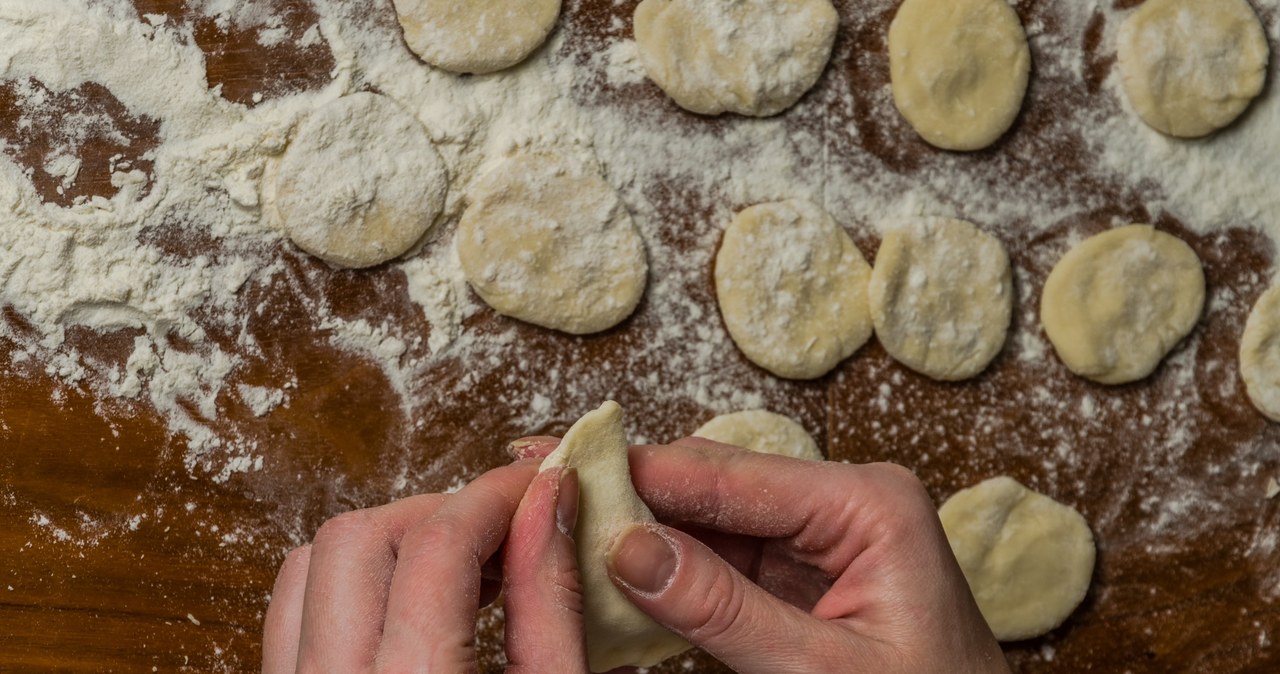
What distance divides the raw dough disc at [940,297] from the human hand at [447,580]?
0.66m

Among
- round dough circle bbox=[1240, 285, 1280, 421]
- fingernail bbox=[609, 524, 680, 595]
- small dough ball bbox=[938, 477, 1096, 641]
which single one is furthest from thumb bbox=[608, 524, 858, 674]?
round dough circle bbox=[1240, 285, 1280, 421]

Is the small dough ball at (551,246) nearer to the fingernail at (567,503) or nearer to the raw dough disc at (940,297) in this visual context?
the raw dough disc at (940,297)

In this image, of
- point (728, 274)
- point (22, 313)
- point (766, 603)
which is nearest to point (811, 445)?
point (728, 274)

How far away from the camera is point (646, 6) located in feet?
4.70

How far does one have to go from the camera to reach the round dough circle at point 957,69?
1.45 metres

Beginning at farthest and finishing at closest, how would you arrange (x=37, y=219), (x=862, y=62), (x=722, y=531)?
(x=862, y=62) < (x=37, y=219) < (x=722, y=531)

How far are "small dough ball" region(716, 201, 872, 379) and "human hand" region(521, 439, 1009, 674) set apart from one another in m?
0.32

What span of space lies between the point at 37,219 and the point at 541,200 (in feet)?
2.31

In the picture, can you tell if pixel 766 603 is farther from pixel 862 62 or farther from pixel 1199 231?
pixel 1199 231

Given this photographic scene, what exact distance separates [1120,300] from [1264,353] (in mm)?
257

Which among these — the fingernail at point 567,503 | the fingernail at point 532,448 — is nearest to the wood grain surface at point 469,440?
the fingernail at point 532,448

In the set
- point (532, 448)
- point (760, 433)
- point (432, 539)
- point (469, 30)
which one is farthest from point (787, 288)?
point (432, 539)

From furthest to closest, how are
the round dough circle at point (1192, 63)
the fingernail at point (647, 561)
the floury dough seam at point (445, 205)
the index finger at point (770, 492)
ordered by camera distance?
the round dough circle at point (1192, 63)
the floury dough seam at point (445, 205)
the index finger at point (770, 492)
the fingernail at point (647, 561)

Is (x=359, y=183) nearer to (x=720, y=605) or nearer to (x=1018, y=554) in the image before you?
(x=720, y=605)
